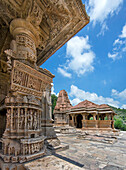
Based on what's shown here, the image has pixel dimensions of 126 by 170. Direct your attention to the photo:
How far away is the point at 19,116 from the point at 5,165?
1.23m

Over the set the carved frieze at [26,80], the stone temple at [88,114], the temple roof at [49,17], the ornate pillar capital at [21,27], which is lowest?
the stone temple at [88,114]

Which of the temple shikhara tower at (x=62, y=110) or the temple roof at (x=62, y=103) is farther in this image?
the temple roof at (x=62, y=103)

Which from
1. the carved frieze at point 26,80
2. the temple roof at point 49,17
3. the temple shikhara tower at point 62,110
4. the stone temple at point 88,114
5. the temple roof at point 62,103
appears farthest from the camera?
the temple roof at point 62,103

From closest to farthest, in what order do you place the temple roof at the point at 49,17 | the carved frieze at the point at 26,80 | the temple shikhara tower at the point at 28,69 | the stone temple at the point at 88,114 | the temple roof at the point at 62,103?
the temple shikhara tower at the point at 28,69
the carved frieze at the point at 26,80
the temple roof at the point at 49,17
the stone temple at the point at 88,114
the temple roof at the point at 62,103

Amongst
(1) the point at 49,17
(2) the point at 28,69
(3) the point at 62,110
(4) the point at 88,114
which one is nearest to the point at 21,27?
(1) the point at 49,17

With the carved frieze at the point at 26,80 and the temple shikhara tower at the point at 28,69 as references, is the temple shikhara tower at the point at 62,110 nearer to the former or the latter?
the temple shikhara tower at the point at 28,69

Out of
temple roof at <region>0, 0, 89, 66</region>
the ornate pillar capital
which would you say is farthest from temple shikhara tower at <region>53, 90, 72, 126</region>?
the ornate pillar capital

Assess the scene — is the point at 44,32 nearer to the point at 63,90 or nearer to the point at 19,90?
the point at 19,90

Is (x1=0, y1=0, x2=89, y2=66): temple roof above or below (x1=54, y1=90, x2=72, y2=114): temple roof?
above

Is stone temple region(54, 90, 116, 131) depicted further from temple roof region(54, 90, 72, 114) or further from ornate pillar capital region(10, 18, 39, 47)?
ornate pillar capital region(10, 18, 39, 47)

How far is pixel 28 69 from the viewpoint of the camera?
141 inches

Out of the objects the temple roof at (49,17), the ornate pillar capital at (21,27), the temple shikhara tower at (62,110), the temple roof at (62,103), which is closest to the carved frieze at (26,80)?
the ornate pillar capital at (21,27)

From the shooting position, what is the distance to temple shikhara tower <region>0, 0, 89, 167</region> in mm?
2992

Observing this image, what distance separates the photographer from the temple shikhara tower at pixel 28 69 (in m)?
2.99
